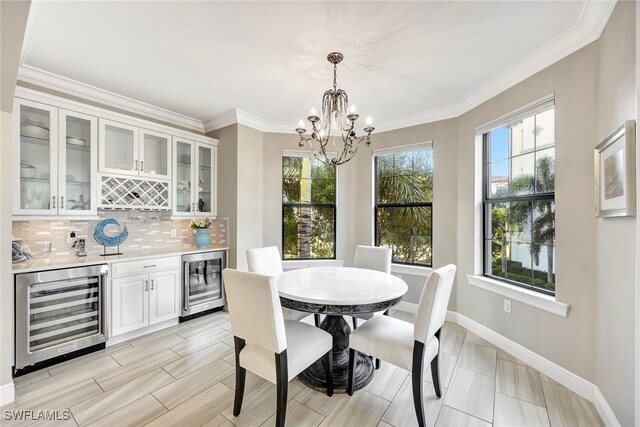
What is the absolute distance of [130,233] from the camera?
3314 mm

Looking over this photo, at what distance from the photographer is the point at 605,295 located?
1.77 m

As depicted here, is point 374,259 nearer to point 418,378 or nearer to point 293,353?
point 418,378

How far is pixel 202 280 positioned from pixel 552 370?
3.67 m

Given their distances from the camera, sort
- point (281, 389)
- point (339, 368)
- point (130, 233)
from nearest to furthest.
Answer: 1. point (281, 389)
2. point (339, 368)
3. point (130, 233)

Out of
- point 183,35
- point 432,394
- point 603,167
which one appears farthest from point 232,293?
point 603,167

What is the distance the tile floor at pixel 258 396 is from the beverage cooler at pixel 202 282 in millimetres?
790

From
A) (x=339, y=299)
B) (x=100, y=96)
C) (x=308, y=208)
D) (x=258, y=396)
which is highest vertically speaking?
(x=100, y=96)

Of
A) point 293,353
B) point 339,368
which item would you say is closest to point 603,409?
point 339,368

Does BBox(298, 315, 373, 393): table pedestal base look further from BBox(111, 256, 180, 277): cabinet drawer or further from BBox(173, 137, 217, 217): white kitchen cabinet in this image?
BBox(173, 137, 217, 217): white kitchen cabinet

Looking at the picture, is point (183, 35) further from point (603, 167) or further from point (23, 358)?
point (603, 167)

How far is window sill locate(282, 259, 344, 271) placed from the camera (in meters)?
4.06

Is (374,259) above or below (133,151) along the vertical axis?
below

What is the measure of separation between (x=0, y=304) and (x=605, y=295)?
13.5ft

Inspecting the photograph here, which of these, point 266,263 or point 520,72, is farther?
point 266,263
